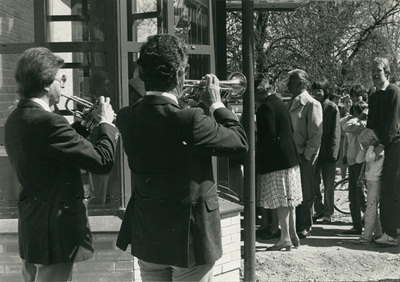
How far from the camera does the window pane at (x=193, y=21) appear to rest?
562 centimetres

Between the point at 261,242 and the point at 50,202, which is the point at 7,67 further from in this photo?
the point at 261,242

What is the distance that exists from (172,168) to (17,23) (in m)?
2.50

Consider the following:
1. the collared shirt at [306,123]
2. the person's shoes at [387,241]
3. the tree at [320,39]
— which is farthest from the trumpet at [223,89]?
the tree at [320,39]

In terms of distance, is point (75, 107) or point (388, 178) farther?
point (388, 178)

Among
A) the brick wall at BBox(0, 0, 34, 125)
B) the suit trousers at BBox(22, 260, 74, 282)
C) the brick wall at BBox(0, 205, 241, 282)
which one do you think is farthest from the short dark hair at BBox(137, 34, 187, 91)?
the brick wall at BBox(0, 0, 34, 125)

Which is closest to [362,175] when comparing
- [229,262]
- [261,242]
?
[261,242]

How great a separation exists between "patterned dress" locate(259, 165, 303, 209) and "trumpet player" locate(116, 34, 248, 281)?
3.51 metres

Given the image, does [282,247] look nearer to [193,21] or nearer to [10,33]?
[193,21]

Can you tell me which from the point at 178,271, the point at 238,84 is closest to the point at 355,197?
the point at 238,84

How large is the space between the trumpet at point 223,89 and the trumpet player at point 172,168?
0.79 meters

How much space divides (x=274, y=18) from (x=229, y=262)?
1454 centimetres

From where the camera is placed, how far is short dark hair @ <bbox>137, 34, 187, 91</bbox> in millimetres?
3412

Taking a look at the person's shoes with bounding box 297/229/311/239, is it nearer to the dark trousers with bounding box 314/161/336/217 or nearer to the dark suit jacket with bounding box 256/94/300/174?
the dark suit jacket with bounding box 256/94/300/174

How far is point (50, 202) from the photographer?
11.7ft
